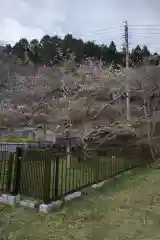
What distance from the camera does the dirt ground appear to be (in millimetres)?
3652

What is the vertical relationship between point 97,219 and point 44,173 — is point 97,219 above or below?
below

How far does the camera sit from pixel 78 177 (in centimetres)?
579

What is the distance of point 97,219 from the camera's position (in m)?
4.16

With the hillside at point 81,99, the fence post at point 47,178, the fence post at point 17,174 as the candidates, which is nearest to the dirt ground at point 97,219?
the fence post at point 47,178

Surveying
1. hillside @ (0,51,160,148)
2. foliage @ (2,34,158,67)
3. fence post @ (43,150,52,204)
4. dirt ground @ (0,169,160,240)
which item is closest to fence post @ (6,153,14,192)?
dirt ground @ (0,169,160,240)

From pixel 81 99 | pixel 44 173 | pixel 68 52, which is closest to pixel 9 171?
pixel 44 173

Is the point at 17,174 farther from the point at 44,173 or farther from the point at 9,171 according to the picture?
the point at 44,173

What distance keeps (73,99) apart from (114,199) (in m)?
8.31

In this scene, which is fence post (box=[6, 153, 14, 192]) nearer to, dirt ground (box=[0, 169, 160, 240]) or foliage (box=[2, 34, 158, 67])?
dirt ground (box=[0, 169, 160, 240])

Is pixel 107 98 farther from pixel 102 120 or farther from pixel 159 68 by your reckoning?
pixel 159 68

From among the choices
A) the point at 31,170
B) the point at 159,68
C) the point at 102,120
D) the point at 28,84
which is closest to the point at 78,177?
the point at 31,170

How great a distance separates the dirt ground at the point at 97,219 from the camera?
12.0 feet

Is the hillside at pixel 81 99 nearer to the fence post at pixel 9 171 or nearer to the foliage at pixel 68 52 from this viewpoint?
the foliage at pixel 68 52

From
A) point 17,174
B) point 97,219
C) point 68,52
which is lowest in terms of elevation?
point 97,219
